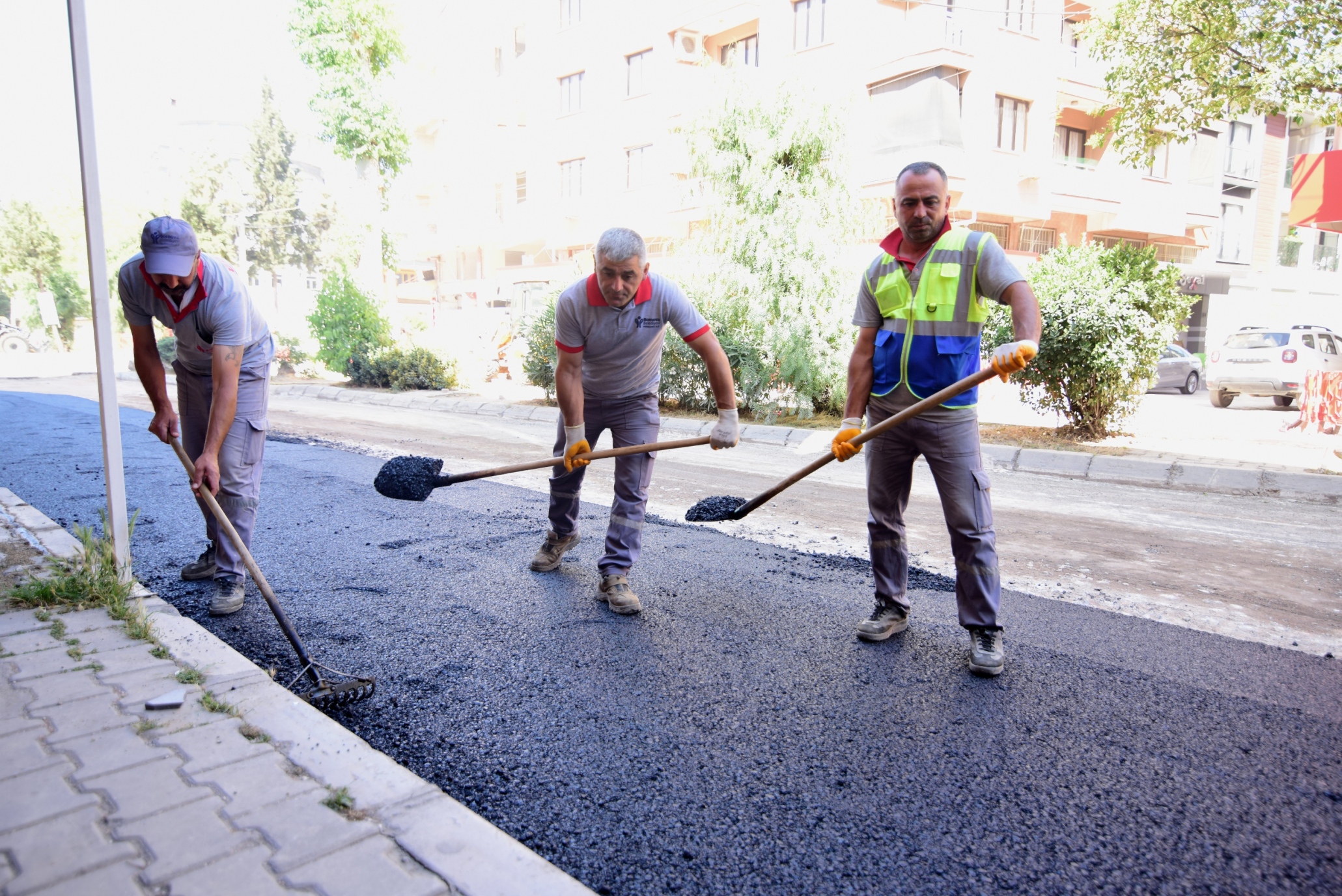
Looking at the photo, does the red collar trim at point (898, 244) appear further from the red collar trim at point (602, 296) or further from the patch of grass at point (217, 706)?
the patch of grass at point (217, 706)

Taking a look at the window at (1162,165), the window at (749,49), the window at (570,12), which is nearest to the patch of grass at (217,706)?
the window at (749,49)

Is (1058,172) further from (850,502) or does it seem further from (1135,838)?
(1135,838)

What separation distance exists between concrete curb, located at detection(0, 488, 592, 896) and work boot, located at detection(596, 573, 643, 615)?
151 cm

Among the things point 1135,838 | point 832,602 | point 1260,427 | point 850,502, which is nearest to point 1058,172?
point 1260,427

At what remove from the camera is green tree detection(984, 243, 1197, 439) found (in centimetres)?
977

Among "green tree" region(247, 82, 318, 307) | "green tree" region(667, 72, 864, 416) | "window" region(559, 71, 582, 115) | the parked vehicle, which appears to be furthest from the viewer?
"green tree" region(247, 82, 318, 307)

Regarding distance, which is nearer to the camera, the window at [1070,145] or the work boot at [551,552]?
the work boot at [551,552]

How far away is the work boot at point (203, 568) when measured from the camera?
14.1 ft

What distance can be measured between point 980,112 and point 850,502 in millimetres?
17195

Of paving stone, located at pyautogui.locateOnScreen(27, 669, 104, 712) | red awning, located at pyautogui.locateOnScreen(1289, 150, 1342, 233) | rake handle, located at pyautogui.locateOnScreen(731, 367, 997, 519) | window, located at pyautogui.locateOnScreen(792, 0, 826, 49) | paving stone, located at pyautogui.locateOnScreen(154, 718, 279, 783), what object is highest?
window, located at pyautogui.locateOnScreen(792, 0, 826, 49)

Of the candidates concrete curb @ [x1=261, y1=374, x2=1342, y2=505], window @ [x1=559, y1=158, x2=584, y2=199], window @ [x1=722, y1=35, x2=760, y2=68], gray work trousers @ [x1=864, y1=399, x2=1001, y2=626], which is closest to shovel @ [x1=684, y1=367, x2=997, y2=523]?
gray work trousers @ [x1=864, y1=399, x2=1001, y2=626]

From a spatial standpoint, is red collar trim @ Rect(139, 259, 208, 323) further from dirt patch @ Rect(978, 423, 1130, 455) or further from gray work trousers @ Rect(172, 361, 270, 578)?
dirt patch @ Rect(978, 423, 1130, 455)

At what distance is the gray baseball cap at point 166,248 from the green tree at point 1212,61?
11241 millimetres

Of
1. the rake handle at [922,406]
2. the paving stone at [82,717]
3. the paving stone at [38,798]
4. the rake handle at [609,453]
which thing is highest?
the rake handle at [922,406]
